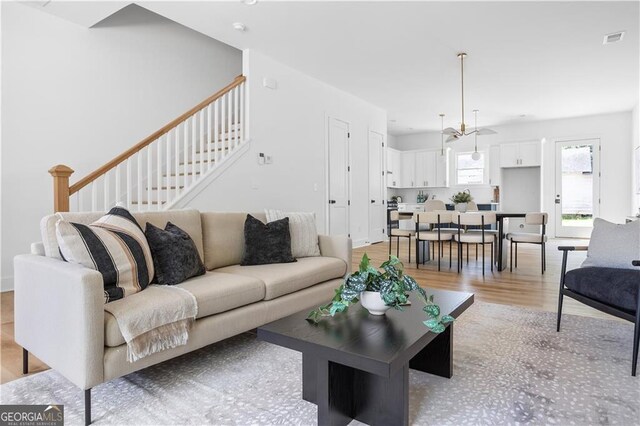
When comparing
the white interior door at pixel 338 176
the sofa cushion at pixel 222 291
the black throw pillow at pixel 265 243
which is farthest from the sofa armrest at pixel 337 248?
the white interior door at pixel 338 176

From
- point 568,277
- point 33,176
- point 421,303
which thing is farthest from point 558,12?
point 33,176

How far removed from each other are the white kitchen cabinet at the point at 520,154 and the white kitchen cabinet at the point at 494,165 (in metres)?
0.09

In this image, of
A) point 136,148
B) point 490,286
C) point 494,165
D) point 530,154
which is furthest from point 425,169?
point 136,148

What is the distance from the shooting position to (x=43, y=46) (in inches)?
165

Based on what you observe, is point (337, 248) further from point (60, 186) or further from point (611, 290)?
point (60, 186)

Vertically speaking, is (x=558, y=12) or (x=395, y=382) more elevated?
(x=558, y=12)

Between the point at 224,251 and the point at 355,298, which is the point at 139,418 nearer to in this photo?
the point at 355,298

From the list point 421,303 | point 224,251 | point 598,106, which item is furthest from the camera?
point 598,106

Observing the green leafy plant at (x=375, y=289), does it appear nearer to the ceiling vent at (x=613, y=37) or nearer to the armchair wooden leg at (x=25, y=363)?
the armchair wooden leg at (x=25, y=363)

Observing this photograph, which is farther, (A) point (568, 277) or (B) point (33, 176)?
(B) point (33, 176)

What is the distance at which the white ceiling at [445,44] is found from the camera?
394 centimetres

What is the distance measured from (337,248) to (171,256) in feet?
5.01

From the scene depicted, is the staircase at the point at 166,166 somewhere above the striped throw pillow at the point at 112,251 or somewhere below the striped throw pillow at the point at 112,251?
above

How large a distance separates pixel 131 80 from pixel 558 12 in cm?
523
